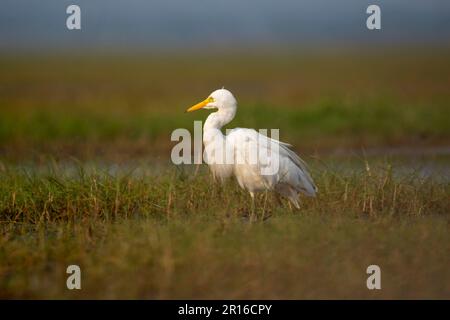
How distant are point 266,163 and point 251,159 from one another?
16 cm

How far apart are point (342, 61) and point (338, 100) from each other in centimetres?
3043

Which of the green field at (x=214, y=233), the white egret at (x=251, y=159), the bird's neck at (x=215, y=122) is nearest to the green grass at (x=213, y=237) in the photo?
the green field at (x=214, y=233)

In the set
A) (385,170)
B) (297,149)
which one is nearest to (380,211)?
(385,170)

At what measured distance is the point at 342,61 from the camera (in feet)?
152

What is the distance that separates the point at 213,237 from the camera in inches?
262

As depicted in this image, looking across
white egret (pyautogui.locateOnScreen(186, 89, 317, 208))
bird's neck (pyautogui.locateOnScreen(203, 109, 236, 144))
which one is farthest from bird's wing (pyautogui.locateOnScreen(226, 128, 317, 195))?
bird's neck (pyautogui.locateOnScreen(203, 109, 236, 144))

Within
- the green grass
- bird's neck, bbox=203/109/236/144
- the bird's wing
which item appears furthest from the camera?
bird's neck, bbox=203/109/236/144

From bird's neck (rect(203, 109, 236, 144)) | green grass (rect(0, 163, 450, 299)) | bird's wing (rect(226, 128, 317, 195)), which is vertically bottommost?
green grass (rect(0, 163, 450, 299))

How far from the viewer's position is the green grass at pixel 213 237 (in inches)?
235

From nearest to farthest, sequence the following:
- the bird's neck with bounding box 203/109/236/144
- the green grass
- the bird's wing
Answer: the green grass < the bird's wing < the bird's neck with bounding box 203/109/236/144

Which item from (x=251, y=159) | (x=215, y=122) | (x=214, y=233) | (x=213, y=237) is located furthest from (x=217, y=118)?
(x=213, y=237)

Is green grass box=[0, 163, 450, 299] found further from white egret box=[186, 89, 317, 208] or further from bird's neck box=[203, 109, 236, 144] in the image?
bird's neck box=[203, 109, 236, 144]

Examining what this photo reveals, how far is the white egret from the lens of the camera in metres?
7.99

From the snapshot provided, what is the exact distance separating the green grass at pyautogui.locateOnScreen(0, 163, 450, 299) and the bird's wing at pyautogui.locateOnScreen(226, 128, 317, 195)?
226 millimetres
